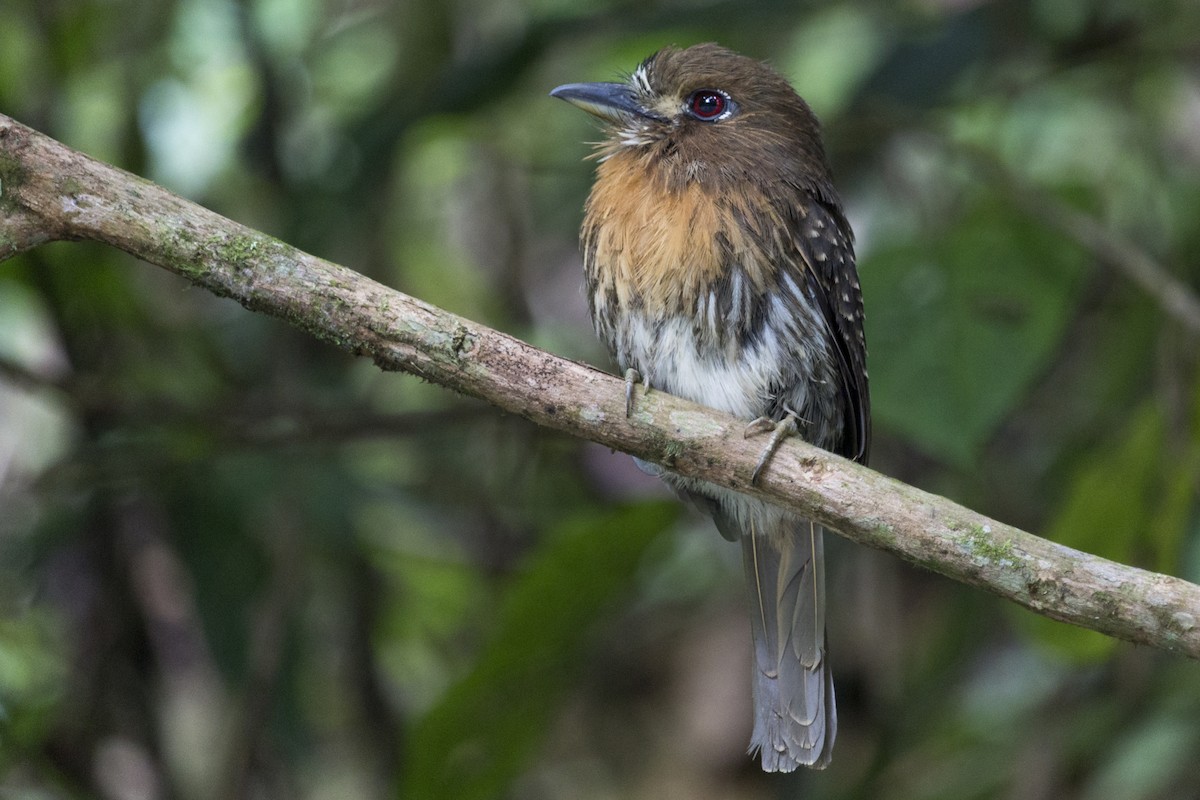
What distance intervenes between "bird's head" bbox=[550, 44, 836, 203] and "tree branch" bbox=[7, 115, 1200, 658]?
88 centimetres

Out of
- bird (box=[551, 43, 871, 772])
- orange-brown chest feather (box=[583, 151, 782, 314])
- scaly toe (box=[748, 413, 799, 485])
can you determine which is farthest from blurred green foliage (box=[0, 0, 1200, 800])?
scaly toe (box=[748, 413, 799, 485])

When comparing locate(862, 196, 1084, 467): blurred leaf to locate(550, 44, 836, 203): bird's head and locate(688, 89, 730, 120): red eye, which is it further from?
locate(688, 89, 730, 120): red eye

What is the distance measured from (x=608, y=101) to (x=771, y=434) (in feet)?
3.20

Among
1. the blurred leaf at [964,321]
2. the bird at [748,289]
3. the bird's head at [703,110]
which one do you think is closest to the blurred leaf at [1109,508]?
the blurred leaf at [964,321]

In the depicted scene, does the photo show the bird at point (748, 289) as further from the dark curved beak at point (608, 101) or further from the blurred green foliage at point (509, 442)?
the blurred green foliage at point (509, 442)

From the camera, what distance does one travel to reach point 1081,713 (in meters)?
3.03

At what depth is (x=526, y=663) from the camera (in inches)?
96.5

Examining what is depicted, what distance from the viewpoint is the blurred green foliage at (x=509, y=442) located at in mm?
2479

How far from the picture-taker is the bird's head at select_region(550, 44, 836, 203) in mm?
2473

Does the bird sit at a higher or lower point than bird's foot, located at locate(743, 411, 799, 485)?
higher

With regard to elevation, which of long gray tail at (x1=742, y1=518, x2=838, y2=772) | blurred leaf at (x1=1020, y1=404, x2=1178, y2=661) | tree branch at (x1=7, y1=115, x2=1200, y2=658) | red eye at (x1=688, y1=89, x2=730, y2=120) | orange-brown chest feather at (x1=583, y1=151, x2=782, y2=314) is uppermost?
red eye at (x1=688, y1=89, x2=730, y2=120)

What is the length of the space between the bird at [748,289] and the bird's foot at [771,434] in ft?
0.96

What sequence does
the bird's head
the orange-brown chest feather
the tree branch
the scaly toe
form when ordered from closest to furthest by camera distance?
the tree branch
the scaly toe
the orange-brown chest feather
the bird's head

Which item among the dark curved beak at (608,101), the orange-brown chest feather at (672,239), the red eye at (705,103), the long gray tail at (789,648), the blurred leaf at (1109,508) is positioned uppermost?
the red eye at (705,103)
